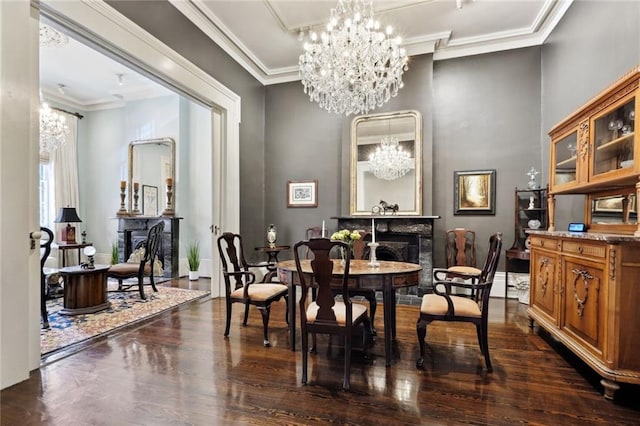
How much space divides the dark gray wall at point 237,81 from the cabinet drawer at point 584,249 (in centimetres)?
414

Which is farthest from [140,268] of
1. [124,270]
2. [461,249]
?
[461,249]

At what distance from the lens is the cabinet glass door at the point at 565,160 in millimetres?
2852

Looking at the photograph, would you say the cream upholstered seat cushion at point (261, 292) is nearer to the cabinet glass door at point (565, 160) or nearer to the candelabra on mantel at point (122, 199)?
the cabinet glass door at point (565, 160)

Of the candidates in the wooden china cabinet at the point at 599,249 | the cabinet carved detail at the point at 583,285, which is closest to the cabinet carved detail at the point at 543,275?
the wooden china cabinet at the point at 599,249

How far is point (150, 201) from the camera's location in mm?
6312

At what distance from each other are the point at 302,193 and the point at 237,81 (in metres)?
2.12

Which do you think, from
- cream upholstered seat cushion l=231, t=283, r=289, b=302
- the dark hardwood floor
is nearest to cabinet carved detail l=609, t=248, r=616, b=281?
the dark hardwood floor

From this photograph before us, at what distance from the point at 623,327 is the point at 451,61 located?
4.24 metres

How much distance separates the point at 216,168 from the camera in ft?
14.9

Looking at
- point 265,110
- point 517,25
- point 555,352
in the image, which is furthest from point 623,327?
point 265,110

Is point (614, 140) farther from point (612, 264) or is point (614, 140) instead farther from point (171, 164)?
point (171, 164)

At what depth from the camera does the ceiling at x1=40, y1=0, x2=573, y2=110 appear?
3.80 m

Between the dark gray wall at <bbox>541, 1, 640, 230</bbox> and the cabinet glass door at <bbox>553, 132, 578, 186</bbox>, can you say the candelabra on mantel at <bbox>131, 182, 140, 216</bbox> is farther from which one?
the dark gray wall at <bbox>541, 1, 640, 230</bbox>

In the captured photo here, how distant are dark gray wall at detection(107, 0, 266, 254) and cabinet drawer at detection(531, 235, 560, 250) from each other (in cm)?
397
